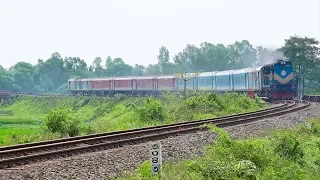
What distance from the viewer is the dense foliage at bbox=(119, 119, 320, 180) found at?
8.47 metres

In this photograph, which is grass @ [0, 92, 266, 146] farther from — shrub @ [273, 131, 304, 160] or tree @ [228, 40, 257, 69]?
tree @ [228, 40, 257, 69]

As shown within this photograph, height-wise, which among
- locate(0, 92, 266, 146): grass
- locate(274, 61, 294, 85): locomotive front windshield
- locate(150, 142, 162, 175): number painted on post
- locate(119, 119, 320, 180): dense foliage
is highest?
locate(274, 61, 294, 85): locomotive front windshield

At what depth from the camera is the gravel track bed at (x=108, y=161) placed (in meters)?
8.34

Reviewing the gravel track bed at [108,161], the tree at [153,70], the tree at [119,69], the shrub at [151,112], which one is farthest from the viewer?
the tree at [119,69]

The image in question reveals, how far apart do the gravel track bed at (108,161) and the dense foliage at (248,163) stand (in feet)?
2.06

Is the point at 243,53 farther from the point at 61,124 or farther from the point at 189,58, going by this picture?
the point at 61,124

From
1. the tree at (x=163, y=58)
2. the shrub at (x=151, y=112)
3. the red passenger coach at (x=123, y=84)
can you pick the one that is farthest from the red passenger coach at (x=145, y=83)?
the tree at (x=163, y=58)

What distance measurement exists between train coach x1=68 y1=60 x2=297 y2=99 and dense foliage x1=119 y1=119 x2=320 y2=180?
20093mm

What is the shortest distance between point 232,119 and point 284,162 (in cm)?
968

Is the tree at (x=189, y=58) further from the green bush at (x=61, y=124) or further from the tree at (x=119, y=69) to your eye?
the green bush at (x=61, y=124)

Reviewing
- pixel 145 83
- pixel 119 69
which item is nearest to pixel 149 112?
pixel 145 83

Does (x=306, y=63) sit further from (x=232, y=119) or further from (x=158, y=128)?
(x=158, y=128)

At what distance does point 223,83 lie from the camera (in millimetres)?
40531

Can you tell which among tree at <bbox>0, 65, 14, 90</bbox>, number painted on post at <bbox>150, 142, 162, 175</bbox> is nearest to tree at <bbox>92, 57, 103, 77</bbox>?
tree at <bbox>0, 65, 14, 90</bbox>
